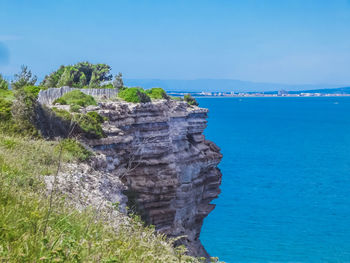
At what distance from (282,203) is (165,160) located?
3892 centimetres

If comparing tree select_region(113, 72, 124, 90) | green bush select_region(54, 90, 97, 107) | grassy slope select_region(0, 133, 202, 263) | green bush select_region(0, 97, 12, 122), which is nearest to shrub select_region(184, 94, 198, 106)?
tree select_region(113, 72, 124, 90)

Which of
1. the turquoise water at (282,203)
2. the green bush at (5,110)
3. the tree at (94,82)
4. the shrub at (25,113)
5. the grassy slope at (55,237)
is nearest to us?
the grassy slope at (55,237)

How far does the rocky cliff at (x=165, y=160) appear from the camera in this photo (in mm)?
24781

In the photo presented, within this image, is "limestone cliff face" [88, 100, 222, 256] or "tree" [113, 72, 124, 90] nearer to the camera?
"limestone cliff face" [88, 100, 222, 256]

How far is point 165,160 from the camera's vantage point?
27.9 m

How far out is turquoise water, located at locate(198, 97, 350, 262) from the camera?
4509 cm

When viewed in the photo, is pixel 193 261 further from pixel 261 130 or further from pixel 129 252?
pixel 261 130

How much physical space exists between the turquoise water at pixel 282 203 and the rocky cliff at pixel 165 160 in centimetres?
1206

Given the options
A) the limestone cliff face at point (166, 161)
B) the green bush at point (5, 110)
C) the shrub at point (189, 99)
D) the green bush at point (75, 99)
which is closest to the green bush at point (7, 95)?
the green bush at point (75, 99)

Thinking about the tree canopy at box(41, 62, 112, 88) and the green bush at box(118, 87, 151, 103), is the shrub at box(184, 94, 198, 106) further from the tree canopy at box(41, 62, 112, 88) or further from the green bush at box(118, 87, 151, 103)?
the green bush at box(118, 87, 151, 103)

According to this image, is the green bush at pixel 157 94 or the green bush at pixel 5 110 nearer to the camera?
the green bush at pixel 5 110

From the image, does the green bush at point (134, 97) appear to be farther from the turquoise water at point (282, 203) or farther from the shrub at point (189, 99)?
the turquoise water at point (282, 203)

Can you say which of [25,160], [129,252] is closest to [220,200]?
[25,160]

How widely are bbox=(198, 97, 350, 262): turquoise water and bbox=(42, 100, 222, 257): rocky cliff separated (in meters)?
12.1
